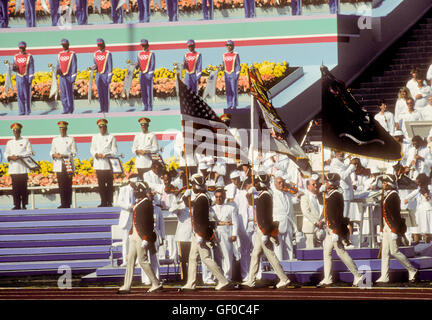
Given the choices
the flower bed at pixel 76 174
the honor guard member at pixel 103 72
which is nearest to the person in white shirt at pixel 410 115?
the flower bed at pixel 76 174

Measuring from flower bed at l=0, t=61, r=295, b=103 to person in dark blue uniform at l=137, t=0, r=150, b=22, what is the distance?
1710 millimetres

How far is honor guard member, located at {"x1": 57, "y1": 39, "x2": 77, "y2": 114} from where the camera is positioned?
2844cm

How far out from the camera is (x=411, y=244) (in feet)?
74.1

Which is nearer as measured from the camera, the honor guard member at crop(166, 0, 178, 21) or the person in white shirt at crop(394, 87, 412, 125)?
the person in white shirt at crop(394, 87, 412, 125)

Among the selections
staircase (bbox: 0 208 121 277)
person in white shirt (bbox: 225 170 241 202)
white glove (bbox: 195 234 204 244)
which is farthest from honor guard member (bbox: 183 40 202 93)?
white glove (bbox: 195 234 204 244)

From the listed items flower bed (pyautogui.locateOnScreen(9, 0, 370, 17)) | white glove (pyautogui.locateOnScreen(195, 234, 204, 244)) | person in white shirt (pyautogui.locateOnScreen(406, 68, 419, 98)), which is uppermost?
flower bed (pyautogui.locateOnScreen(9, 0, 370, 17))

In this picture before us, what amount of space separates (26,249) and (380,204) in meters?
6.49

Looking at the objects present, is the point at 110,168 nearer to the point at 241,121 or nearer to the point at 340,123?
the point at 241,121

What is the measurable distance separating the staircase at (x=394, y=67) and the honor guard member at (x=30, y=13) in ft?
25.4

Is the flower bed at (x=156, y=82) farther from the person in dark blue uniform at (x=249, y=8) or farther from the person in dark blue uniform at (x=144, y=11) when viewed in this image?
the person in dark blue uniform at (x=144, y=11)

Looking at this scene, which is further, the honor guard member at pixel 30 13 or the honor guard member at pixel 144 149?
the honor guard member at pixel 30 13

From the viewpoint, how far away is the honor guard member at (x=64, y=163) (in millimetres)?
25141

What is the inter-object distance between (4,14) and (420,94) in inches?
420

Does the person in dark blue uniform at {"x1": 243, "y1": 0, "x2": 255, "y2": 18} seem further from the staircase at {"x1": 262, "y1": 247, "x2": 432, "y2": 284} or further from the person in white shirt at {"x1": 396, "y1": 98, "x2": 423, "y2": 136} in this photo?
the staircase at {"x1": 262, "y1": 247, "x2": 432, "y2": 284}
